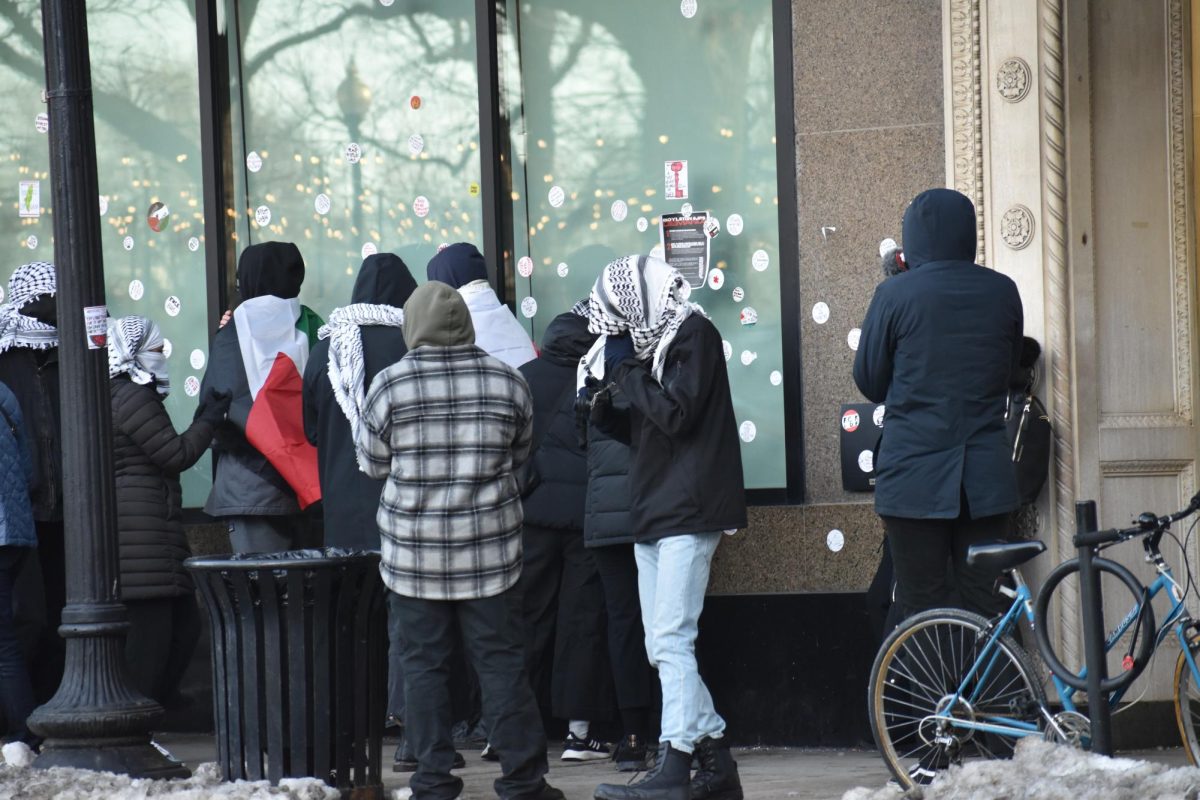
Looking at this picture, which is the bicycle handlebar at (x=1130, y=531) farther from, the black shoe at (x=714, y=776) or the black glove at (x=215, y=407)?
the black glove at (x=215, y=407)

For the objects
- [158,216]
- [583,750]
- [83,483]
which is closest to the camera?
[83,483]

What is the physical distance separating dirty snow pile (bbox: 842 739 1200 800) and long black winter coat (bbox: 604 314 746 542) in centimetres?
126

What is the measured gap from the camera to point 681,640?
6215 millimetres

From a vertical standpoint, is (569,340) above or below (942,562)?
above

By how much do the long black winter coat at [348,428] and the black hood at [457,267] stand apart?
0.79ft

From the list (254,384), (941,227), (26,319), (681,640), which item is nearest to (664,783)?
(681,640)

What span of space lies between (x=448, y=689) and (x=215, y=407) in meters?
2.32

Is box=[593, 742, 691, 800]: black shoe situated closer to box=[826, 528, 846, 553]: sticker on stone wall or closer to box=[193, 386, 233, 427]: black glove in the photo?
box=[826, 528, 846, 553]: sticker on stone wall

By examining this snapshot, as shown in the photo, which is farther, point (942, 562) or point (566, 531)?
point (566, 531)

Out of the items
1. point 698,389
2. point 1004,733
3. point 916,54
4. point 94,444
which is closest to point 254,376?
point 94,444

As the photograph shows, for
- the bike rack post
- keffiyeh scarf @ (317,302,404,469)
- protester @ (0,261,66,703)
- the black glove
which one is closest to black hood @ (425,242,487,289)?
keffiyeh scarf @ (317,302,404,469)

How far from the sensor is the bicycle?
548cm

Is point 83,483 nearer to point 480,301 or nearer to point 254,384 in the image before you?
point 254,384

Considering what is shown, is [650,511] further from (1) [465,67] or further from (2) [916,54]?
(1) [465,67]
